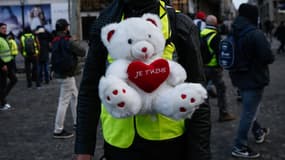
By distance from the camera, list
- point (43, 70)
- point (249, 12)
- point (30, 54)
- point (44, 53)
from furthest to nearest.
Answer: point (43, 70)
point (44, 53)
point (30, 54)
point (249, 12)

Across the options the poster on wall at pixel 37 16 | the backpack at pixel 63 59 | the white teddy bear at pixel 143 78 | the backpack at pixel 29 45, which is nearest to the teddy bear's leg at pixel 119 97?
the white teddy bear at pixel 143 78

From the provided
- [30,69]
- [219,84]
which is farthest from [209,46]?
[30,69]

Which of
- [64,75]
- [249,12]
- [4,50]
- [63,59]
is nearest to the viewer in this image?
[249,12]

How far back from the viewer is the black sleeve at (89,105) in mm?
2170

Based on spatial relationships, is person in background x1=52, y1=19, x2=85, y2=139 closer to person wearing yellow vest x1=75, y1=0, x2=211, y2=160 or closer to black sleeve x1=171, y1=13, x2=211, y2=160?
person wearing yellow vest x1=75, y1=0, x2=211, y2=160

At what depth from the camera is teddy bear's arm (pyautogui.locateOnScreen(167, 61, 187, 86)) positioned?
1.88m

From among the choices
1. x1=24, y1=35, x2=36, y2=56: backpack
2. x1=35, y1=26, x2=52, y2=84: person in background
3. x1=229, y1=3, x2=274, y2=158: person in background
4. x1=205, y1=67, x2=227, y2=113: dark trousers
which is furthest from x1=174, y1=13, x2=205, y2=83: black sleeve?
x1=35, y1=26, x2=52, y2=84: person in background

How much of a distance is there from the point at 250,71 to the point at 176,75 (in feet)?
12.3

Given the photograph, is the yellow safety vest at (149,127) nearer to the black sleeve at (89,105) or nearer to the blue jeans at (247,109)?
the black sleeve at (89,105)

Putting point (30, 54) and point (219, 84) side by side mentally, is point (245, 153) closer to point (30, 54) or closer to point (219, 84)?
point (219, 84)

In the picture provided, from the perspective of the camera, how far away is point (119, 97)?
1769 mm

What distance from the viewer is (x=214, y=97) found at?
9867 mm

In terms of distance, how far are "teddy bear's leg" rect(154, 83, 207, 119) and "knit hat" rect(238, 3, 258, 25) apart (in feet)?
12.9

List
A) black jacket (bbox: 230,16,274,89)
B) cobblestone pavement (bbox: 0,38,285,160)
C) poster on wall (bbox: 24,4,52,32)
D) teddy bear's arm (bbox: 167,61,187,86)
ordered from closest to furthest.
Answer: teddy bear's arm (bbox: 167,61,187,86)
black jacket (bbox: 230,16,274,89)
cobblestone pavement (bbox: 0,38,285,160)
poster on wall (bbox: 24,4,52,32)
